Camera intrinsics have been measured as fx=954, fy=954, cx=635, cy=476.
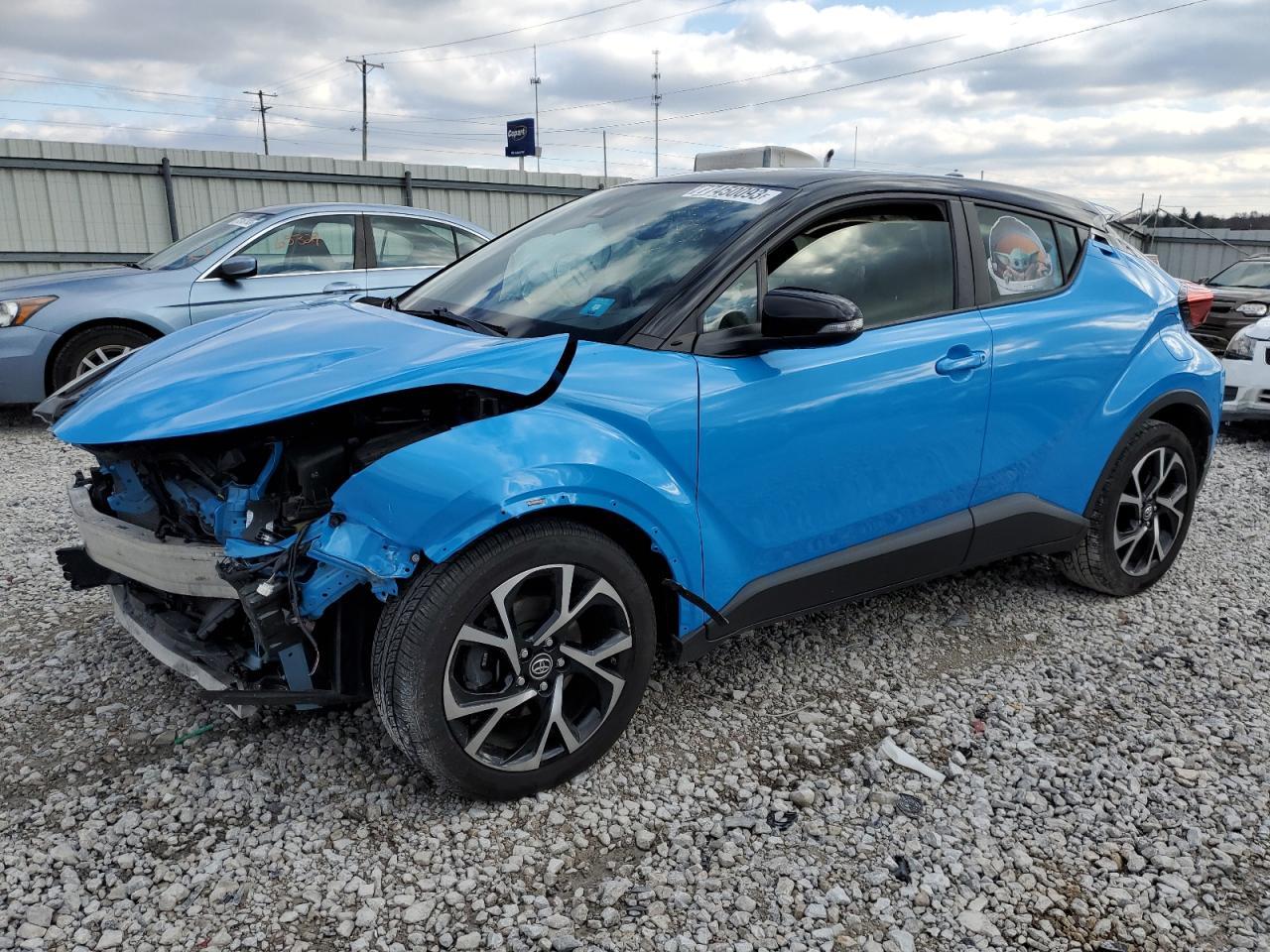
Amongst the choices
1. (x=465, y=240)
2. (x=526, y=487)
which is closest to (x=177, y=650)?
(x=526, y=487)

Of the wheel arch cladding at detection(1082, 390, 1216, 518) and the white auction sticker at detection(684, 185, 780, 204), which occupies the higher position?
the white auction sticker at detection(684, 185, 780, 204)

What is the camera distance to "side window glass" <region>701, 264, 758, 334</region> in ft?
9.48

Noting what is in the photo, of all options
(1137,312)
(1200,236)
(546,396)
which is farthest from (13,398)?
(1200,236)

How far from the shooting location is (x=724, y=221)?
122 inches

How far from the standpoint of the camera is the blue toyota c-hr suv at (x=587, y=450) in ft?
8.11

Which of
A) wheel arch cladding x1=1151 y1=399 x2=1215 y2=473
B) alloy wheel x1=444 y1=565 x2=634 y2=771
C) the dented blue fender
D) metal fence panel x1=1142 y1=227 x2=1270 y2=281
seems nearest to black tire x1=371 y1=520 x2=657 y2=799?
alloy wheel x1=444 y1=565 x2=634 y2=771

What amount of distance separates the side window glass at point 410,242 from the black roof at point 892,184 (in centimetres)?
462

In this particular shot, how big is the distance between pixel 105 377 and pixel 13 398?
179 inches

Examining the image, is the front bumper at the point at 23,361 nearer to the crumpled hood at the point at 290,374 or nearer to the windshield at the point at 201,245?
the windshield at the point at 201,245

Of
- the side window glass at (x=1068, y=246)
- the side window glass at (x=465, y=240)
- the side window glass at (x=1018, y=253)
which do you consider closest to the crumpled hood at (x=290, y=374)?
the side window glass at (x=1018, y=253)

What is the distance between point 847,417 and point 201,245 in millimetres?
6233

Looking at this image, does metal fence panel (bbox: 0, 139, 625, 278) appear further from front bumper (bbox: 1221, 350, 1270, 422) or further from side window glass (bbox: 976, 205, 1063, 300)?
side window glass (bbox: 976, 205, 1063, 300)

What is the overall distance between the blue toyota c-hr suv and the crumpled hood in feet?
0.04

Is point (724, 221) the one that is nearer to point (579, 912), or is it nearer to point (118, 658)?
point (579, 912)
